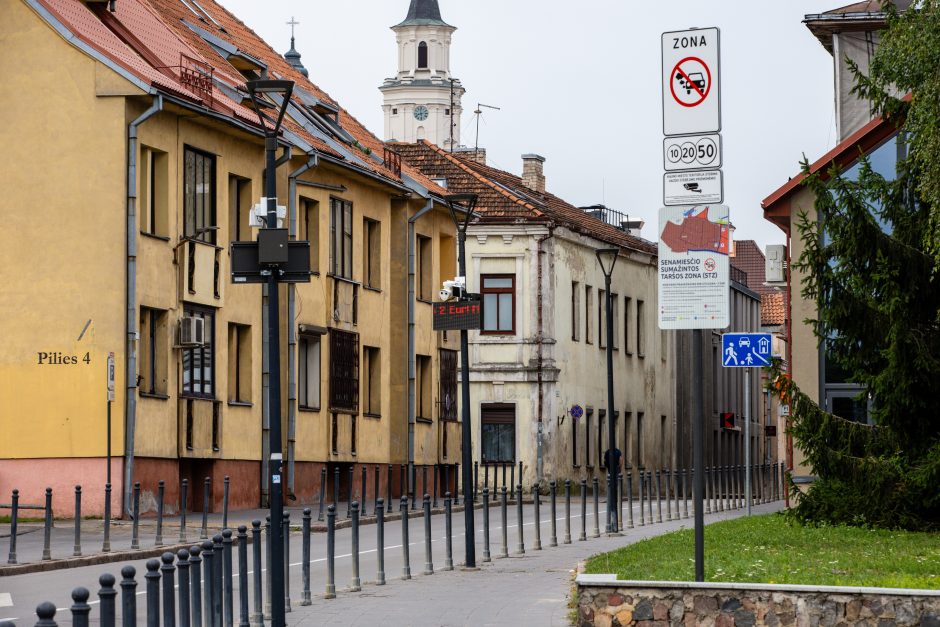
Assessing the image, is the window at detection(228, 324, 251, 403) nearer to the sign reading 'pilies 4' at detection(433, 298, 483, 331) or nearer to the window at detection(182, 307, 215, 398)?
the window at detection(182, 307, 215, 398)

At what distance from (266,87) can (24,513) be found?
52.6 ft

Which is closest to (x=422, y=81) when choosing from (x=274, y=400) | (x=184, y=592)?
(x=274, y=400)

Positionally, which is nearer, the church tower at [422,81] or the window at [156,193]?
the window at [156,193]

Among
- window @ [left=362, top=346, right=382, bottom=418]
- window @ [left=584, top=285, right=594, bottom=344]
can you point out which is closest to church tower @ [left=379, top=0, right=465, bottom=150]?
window @ [left=584, top=285, right=594, bottom=344]

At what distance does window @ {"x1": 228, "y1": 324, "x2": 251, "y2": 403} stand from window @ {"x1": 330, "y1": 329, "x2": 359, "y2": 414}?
146 inches

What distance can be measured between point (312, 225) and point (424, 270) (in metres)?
7.12

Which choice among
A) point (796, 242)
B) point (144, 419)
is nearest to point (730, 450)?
point (796, 242)

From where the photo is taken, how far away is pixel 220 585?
1370cm

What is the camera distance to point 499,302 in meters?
56.3

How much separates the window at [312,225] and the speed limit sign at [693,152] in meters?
25.4

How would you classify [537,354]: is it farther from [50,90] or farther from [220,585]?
[220,585]

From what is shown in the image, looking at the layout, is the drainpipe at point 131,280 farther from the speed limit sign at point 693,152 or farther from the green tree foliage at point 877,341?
the speed limit sign at point 693,152

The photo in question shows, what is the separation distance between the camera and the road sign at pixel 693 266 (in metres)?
13.0

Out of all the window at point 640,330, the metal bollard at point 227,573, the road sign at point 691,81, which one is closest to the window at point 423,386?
the window at point 640,330
